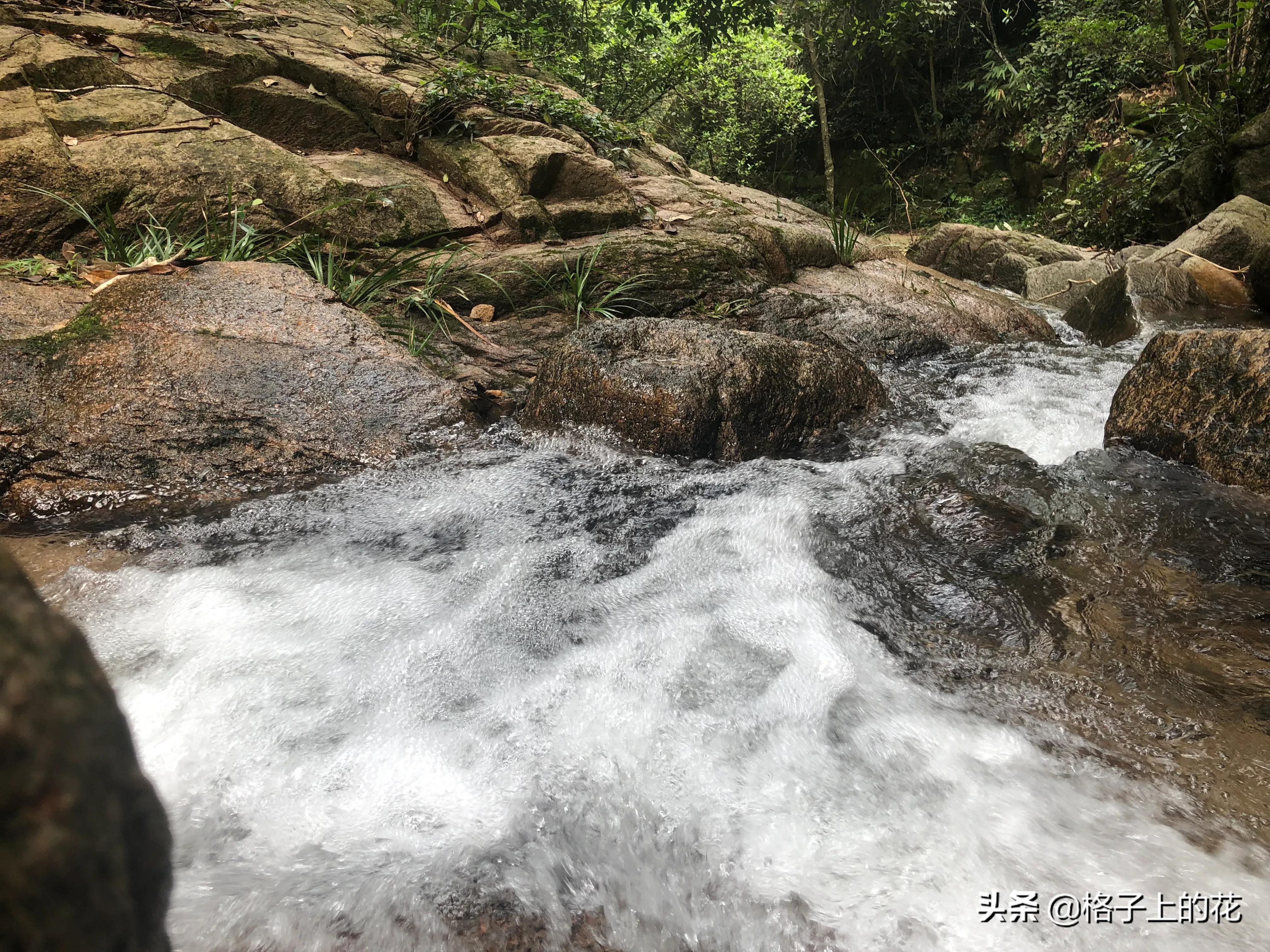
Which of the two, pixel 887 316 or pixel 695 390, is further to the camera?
pixel 887 316

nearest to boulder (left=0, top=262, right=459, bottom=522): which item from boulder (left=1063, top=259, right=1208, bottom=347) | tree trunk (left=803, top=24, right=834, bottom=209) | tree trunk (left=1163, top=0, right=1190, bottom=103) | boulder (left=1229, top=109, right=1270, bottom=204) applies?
boulder (left=1063, top=259, right=1208, bottom=347)

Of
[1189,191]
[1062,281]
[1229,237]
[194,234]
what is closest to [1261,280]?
[1229,237]

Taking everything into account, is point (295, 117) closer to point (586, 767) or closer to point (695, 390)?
point (695, 390)

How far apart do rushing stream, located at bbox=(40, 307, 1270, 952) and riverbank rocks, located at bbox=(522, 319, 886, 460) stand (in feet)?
1.38

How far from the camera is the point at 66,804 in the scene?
1.94 feet

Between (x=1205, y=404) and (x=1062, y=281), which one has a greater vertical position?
(x=1062, y=281)

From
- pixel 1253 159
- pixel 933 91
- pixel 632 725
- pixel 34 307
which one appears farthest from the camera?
pixel 933 91

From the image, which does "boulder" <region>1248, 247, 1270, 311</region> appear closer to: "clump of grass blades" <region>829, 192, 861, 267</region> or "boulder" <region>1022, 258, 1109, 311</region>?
"boulder" <region>1022, 258, 1109, 311</region>

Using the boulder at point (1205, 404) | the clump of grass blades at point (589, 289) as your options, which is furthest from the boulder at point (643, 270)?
the boulder at point (1205, 404)

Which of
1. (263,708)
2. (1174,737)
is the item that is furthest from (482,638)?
(1174,737)

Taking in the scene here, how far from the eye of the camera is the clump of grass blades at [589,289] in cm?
493

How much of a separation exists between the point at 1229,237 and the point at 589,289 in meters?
6.21

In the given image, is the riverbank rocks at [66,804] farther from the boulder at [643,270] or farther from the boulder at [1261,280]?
the boulder at [1261,280]

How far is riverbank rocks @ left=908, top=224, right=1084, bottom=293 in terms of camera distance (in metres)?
8.13
